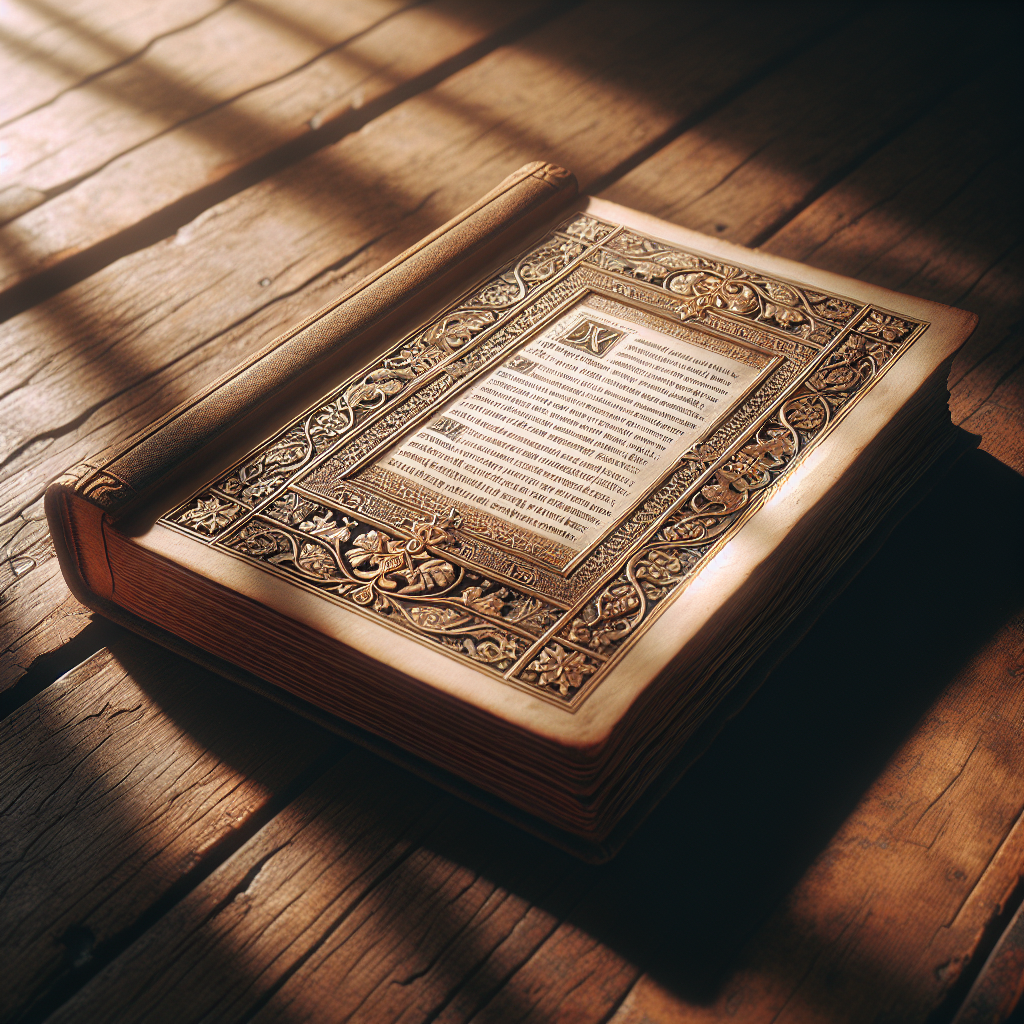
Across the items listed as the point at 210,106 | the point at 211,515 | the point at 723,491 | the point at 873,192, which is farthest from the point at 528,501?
the point at 210,106

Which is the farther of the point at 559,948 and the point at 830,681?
the point at 830,681

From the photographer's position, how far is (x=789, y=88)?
1734mm

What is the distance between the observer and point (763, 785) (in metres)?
0.84

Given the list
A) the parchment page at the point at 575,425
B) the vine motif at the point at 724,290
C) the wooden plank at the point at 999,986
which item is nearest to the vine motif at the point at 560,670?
the parchment page at the point at 575,425

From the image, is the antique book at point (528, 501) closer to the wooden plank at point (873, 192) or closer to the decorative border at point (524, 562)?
the decorative border at point (524, 562)

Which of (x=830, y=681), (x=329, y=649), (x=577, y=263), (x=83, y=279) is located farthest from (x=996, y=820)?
(x=83, y=279)

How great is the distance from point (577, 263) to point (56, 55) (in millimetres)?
1259

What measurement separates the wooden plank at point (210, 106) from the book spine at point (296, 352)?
554mm

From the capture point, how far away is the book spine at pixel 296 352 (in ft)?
2.89

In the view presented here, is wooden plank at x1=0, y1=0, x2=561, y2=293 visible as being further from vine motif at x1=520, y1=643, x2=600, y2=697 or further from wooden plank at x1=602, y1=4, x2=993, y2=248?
vine motif at x1=520, y1=643, x2=600, y2=697

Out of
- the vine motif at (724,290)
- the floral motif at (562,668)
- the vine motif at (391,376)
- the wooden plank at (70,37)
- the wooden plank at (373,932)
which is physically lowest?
the wooden plank at (373,932)

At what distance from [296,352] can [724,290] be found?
1.54 feet

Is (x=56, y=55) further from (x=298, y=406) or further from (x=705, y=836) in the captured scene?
(x=705, y=836)

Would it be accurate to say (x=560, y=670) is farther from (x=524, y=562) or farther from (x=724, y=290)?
(x=724, y=290)
